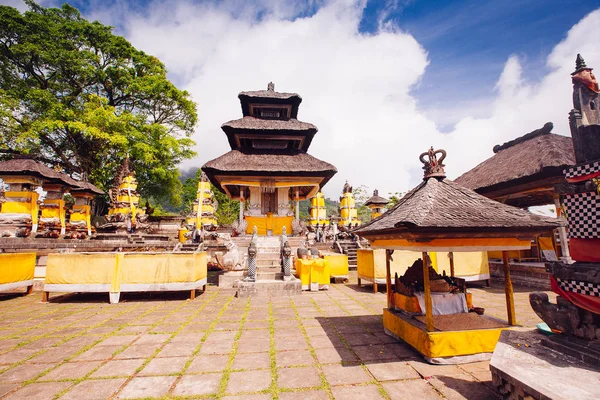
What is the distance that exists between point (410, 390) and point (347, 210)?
2430 centimetres

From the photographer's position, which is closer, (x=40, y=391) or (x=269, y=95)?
(x=40, y=391)

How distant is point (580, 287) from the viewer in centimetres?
289

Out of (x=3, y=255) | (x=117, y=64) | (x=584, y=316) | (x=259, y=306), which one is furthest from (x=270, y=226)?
(x=117, y=64)

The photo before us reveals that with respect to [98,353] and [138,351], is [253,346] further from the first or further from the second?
[98,353]

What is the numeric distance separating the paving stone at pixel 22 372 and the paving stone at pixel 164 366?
140 cm

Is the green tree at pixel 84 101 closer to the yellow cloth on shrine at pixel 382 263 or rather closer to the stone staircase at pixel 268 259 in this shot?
the stone staircase at pixel 268 259

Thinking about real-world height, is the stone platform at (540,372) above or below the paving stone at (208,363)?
above

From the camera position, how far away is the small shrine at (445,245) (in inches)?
151

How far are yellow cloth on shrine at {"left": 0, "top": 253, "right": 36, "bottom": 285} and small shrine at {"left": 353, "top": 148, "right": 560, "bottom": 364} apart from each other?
1002 centimetres

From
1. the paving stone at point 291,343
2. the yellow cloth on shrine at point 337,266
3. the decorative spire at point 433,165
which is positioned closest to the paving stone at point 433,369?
the paving stone at point 291,343

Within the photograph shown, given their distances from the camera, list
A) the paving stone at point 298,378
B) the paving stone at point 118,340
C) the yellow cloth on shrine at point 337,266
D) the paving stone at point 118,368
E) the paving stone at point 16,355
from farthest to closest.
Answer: the yellow cloth on shrine at point 337,266
the paving stone at point 118,340
the paving stone at point 16,355
the paving stone at point 118,368
the paving stone at point 298,378

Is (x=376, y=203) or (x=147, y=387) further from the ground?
(x=376, y=203)

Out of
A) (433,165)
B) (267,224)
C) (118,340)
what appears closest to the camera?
(118,340)

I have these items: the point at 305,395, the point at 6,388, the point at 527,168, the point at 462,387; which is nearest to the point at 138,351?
the point at 6,388
